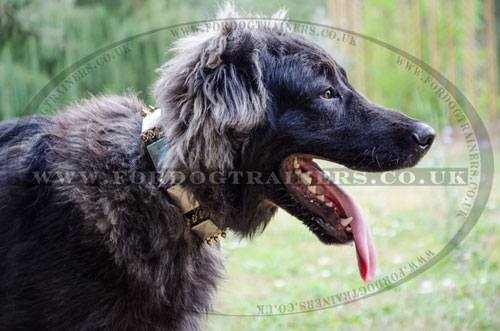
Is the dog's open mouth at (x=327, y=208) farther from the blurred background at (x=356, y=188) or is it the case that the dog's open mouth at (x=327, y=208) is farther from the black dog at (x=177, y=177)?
the blurred background at (x=356, y=188)

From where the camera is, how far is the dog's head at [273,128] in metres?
2.33

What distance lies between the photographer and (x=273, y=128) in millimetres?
2457

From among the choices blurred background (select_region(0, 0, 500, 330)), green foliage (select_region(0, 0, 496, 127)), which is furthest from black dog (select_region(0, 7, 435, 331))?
green foliage (select_region(0, 0, 496, 127))

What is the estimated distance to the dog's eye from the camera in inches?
98.7

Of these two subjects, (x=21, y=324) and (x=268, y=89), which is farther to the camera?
(x=268, y=89)

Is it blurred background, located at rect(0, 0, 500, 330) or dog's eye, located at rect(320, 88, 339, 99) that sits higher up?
dog's eye, located at rect(320, 88, 339, 99)

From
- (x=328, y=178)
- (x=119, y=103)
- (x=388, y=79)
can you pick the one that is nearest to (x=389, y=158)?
(x=328, y=178)

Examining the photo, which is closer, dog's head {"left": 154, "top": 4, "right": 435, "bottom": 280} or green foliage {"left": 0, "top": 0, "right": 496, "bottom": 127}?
dog's head {"left": 154, "top": 4, "right": 435, "bottom": 280}

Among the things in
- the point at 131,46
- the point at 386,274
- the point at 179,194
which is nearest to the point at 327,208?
the point at 179,194

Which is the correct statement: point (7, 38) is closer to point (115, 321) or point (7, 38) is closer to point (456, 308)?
point (115, 321)

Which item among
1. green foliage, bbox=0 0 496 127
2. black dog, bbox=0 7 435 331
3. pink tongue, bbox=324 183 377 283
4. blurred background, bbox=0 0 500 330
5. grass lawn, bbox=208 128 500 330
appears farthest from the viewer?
green foliage, bbox=0 0 496 127

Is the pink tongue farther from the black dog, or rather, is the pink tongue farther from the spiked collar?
the spiked collar

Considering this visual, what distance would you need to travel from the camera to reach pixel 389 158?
8.17 ft

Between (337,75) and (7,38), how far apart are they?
4.25 m
